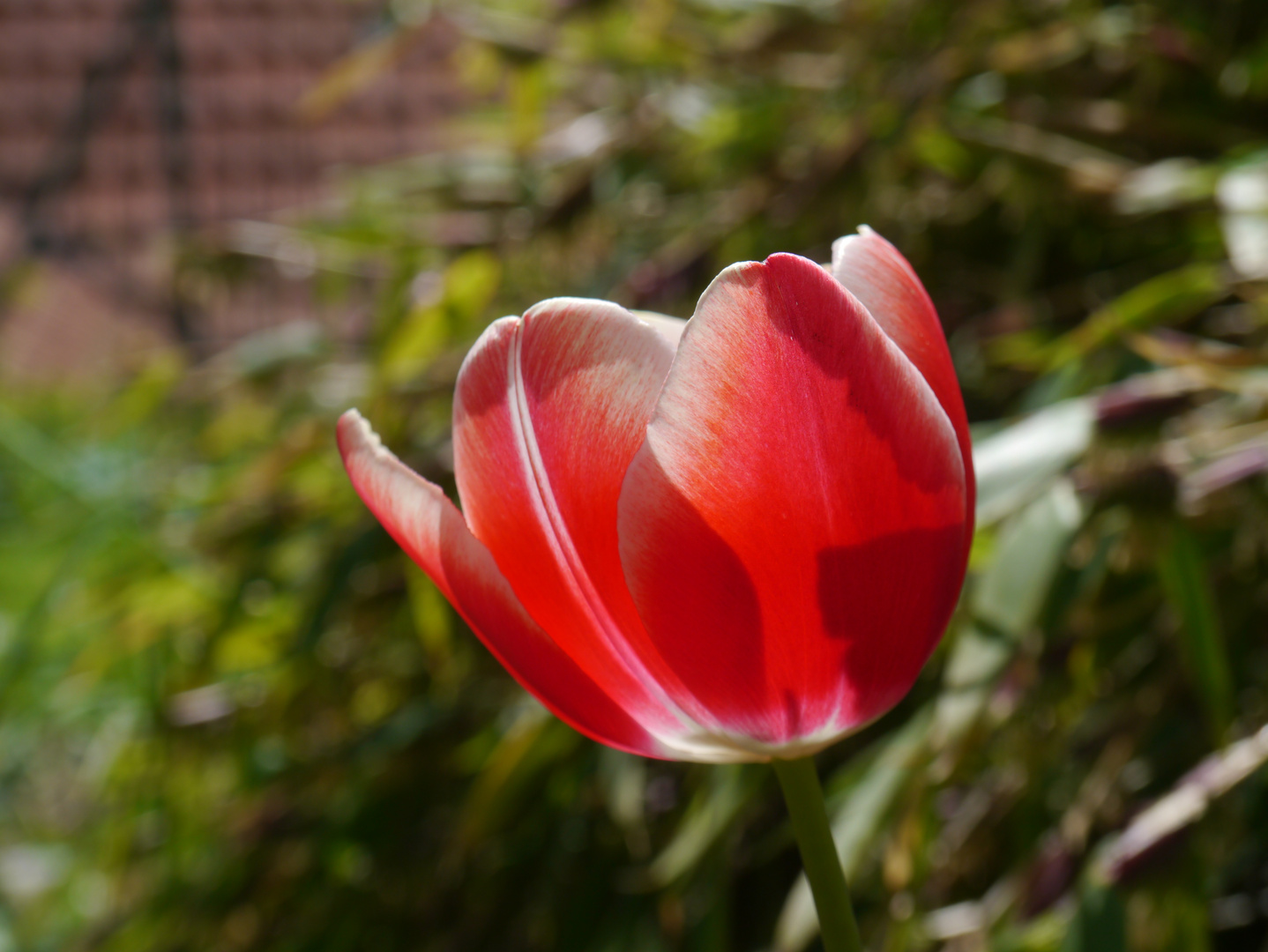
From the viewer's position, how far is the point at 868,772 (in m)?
0.43

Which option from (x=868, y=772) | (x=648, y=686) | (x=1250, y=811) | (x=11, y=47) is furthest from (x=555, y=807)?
(x=11, y=47)

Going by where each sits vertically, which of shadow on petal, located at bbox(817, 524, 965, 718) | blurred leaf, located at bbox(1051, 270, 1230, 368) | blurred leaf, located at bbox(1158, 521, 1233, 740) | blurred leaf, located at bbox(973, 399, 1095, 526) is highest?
shadow on petal, located at bbox(817, 524, 965, 718)

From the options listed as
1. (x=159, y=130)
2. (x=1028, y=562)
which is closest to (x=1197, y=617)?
(x=1028, y=562)

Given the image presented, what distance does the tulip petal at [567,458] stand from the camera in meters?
0.16

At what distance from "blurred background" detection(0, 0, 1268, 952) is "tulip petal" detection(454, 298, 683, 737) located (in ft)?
0.57

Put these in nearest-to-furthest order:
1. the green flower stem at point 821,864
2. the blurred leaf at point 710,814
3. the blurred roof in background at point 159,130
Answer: the green flower stem at point 821,864, the blurred leaf at point 710,814, the blurred roof in background at point 159,130

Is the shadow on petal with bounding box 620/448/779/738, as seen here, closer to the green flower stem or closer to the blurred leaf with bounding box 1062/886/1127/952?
the green flower stem

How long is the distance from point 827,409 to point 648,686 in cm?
5

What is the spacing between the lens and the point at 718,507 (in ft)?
0.52

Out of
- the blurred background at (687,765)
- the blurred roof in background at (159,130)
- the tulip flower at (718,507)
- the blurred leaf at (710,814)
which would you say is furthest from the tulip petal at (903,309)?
the blurred roof in background at (159,130)

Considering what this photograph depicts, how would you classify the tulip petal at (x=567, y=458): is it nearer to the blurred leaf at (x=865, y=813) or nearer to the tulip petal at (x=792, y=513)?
the tulip petal at (x=792, y=513)

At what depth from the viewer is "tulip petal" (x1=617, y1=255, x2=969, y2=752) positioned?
0.50 feet

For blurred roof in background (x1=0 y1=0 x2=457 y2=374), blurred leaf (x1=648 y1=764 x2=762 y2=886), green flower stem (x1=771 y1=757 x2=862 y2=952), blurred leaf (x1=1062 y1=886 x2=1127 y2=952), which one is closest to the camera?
green flower stem (x1=771 y1=757 x2=862 y2=952)

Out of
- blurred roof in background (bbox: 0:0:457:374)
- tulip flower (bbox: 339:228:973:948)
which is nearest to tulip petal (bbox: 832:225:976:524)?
tulip flower (bbox: 339:228:973:948)
